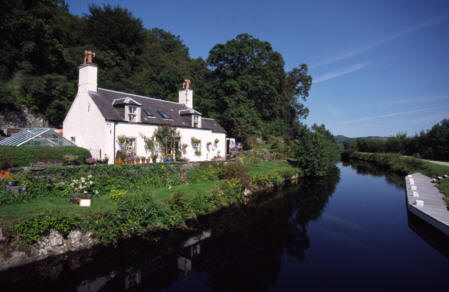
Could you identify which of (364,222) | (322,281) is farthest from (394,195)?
(322,281)

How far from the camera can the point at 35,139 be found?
46.1ft

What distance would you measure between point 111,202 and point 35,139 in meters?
7.96

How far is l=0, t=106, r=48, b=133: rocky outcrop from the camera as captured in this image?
64.8 ft

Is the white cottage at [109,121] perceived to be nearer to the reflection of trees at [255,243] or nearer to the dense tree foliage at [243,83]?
the reflection of trees at [255,243]

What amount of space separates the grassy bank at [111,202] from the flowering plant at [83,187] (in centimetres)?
7

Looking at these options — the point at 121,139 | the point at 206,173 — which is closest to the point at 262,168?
the point at 206,173

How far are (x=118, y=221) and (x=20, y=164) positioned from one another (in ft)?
22.7

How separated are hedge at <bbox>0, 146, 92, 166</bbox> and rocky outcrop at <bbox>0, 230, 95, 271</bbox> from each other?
5700 mm

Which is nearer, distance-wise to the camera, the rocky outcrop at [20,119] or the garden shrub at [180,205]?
the garden shrub at [180,205]

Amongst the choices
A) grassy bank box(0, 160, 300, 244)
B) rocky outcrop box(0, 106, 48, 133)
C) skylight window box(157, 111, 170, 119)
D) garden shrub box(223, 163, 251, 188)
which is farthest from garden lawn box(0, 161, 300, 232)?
rocky outcrop box(0, 106, 48, 133)

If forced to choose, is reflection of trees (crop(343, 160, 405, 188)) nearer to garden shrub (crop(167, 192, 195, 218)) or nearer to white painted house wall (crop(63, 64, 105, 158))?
garden shrub (crop(167, 192, 195, 218))

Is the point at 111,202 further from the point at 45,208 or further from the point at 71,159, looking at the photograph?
the point at 71,159

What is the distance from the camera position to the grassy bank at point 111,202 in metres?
7.51

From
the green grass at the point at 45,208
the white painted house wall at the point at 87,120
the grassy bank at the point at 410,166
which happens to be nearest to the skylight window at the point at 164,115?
the white painted house wall at the point at 87,120
